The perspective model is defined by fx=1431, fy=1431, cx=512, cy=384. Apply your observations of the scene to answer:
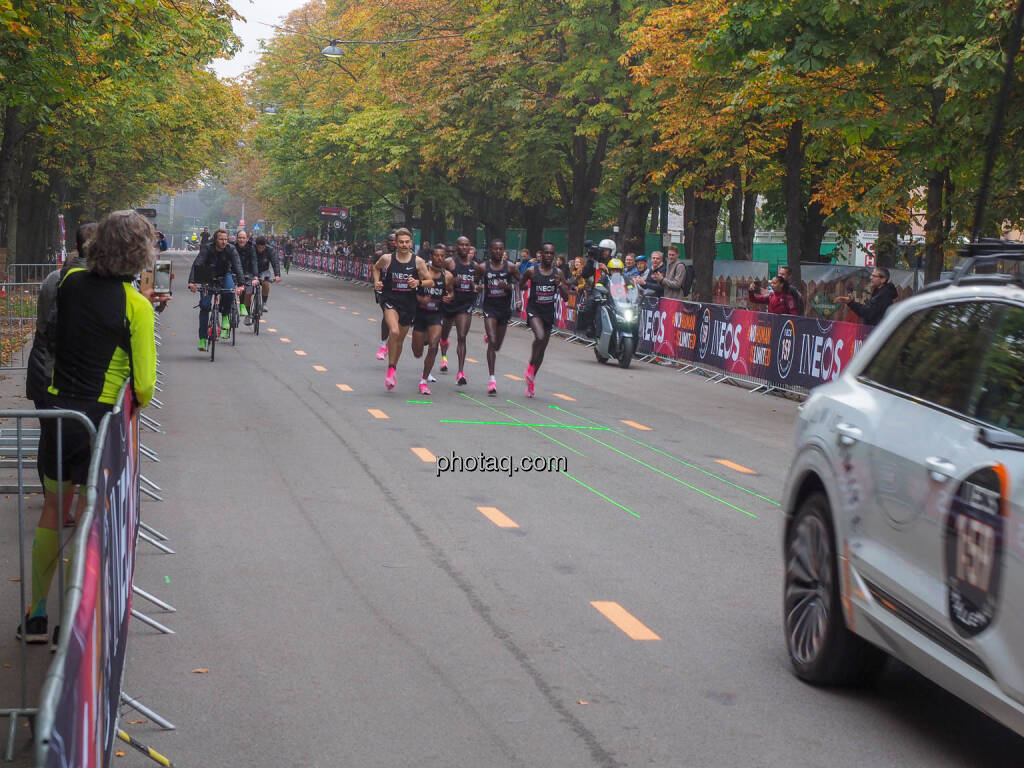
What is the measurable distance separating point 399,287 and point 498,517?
26.8 feet

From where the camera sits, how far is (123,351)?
6.55m

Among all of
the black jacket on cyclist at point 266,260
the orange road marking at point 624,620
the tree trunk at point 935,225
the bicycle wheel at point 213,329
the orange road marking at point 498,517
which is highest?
the tree trunk at point 935,225

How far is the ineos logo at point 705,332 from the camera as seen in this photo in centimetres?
2345

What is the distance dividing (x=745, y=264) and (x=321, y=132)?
2461 centimetres

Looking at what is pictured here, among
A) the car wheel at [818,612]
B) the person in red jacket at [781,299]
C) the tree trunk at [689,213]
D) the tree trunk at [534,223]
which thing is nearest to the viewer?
the car wheel at [818,612]

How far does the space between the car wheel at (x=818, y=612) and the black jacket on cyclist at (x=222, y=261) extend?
643 inches

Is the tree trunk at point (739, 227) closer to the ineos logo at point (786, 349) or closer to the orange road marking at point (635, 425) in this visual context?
the ineos logo at point (786, 349)

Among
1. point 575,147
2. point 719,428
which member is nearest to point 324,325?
point 575,147

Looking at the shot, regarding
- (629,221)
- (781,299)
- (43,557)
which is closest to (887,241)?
(781,299)

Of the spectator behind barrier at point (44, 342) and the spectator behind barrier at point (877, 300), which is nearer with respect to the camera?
the spectator behind barrier at point (44, 342)

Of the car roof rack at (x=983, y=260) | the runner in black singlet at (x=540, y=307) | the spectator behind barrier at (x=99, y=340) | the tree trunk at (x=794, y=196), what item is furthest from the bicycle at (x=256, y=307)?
the car roof rack at (x=983, y=260)

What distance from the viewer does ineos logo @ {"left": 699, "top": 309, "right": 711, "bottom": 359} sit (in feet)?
76.9

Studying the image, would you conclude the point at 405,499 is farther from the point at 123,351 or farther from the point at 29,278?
the point at 29,278

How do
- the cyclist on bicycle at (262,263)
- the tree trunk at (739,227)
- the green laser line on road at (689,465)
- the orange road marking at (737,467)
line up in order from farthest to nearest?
the tree trunk at (739,227), the cyclist on bicycle at (262,263), the orange road marking at (737,467), the green laser line on road at (689,465)
